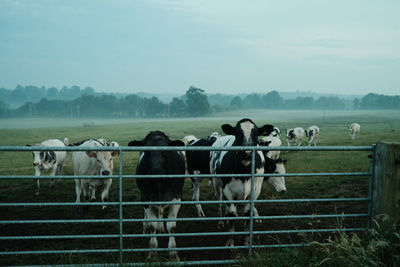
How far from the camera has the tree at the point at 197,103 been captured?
369 ft

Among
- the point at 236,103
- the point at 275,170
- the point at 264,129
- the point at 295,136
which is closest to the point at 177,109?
the point at 236,103

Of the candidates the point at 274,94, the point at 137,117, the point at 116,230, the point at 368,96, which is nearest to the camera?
the point at 116,230

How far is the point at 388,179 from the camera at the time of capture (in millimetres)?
4883

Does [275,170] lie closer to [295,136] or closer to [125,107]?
[295,136]

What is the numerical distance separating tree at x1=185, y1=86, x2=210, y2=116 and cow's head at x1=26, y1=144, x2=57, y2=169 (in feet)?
322

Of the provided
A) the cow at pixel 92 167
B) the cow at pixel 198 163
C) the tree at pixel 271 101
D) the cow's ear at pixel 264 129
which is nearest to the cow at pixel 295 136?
the cow at pixel 198 163

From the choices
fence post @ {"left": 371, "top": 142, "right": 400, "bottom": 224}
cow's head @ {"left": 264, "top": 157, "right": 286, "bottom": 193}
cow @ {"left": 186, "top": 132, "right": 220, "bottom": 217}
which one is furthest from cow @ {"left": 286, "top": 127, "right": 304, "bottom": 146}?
fence post @ {"left": 371, "top": 142, "right": 400, "bottom": 224}

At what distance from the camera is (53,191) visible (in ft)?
41.3

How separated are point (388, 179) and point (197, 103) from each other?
10920 centimetres

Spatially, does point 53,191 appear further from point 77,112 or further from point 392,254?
point 77,112

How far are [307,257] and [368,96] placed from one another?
173m

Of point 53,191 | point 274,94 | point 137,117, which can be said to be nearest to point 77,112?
point 137,117

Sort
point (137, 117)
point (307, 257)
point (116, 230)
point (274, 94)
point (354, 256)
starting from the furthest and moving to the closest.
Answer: point (274, 94), point (137, 117), point (116, 230), point (307, 257), point (354, 256)

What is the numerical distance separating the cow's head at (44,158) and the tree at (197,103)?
98.1m
